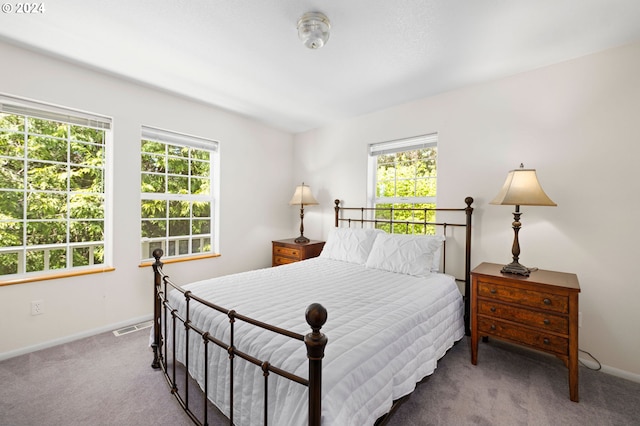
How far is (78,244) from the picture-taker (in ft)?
8.87

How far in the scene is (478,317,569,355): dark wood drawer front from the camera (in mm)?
1892

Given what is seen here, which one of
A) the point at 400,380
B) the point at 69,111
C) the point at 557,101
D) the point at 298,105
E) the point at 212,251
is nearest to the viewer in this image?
the point at 400,380

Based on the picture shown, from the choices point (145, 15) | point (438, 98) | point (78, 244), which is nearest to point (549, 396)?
point (438, 98)

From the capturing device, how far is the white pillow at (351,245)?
3.04 m

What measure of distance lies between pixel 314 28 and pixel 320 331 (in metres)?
1.85

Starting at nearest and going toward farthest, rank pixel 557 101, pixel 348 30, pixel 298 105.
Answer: pixel 348 30 < pixel 557 101 < pixel 298 105

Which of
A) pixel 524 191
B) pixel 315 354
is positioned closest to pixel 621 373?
pixel 524 191

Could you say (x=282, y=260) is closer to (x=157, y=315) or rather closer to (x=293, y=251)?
(x=293, y=251)

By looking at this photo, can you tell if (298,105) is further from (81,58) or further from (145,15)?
(81,58)

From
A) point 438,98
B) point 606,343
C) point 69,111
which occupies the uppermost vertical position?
point 438,98

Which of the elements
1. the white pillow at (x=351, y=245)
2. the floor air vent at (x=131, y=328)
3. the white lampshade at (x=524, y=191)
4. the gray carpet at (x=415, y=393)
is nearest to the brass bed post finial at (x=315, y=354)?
the gray carpet at (x=415, y=393)

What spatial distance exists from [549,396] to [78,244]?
4042 millimetres

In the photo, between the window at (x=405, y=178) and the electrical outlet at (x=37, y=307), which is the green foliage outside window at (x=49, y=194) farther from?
the window at (x=405, y=178)

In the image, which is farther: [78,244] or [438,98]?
[438,98]
